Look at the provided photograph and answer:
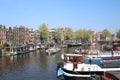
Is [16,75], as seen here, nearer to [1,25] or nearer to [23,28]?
[1,25]

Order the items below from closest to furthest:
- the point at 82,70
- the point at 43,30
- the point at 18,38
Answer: the point at 82,70 → the point at 18,38 → the point at 43,30

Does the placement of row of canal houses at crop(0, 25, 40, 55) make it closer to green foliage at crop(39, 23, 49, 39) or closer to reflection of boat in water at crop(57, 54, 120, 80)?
green foliage at crop(39, 23, 49, 39)

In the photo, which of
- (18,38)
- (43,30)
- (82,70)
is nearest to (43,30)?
(43,30)

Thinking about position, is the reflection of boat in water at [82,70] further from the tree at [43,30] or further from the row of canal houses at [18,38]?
the tree at [43,30]

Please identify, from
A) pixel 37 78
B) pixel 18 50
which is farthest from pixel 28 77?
pixel 18 50

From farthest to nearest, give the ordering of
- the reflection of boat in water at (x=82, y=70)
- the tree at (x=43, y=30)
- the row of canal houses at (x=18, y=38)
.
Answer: the tree at (x=43, y=30) → the row of canal houses at (x=18, y=38) → the reflection of boat in water at (x=82, y=70)

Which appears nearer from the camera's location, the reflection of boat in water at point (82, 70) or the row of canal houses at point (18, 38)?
the reflection of boat in water at point (82, 70)

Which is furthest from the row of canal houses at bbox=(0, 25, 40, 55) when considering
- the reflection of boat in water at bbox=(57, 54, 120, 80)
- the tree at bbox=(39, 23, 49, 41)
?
the reflection of boat in water at bbox=(57, 54, 120, 80)

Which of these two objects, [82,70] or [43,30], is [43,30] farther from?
[82,70]

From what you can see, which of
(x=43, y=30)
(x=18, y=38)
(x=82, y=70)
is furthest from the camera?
(x=43, y=30)

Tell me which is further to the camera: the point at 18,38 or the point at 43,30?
the point at 43,30

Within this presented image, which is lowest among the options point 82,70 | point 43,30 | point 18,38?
point 82,70

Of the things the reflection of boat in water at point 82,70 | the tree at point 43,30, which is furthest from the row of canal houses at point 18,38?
the reflection of boat in water at point 82,70

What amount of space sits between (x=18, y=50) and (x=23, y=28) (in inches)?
1715
